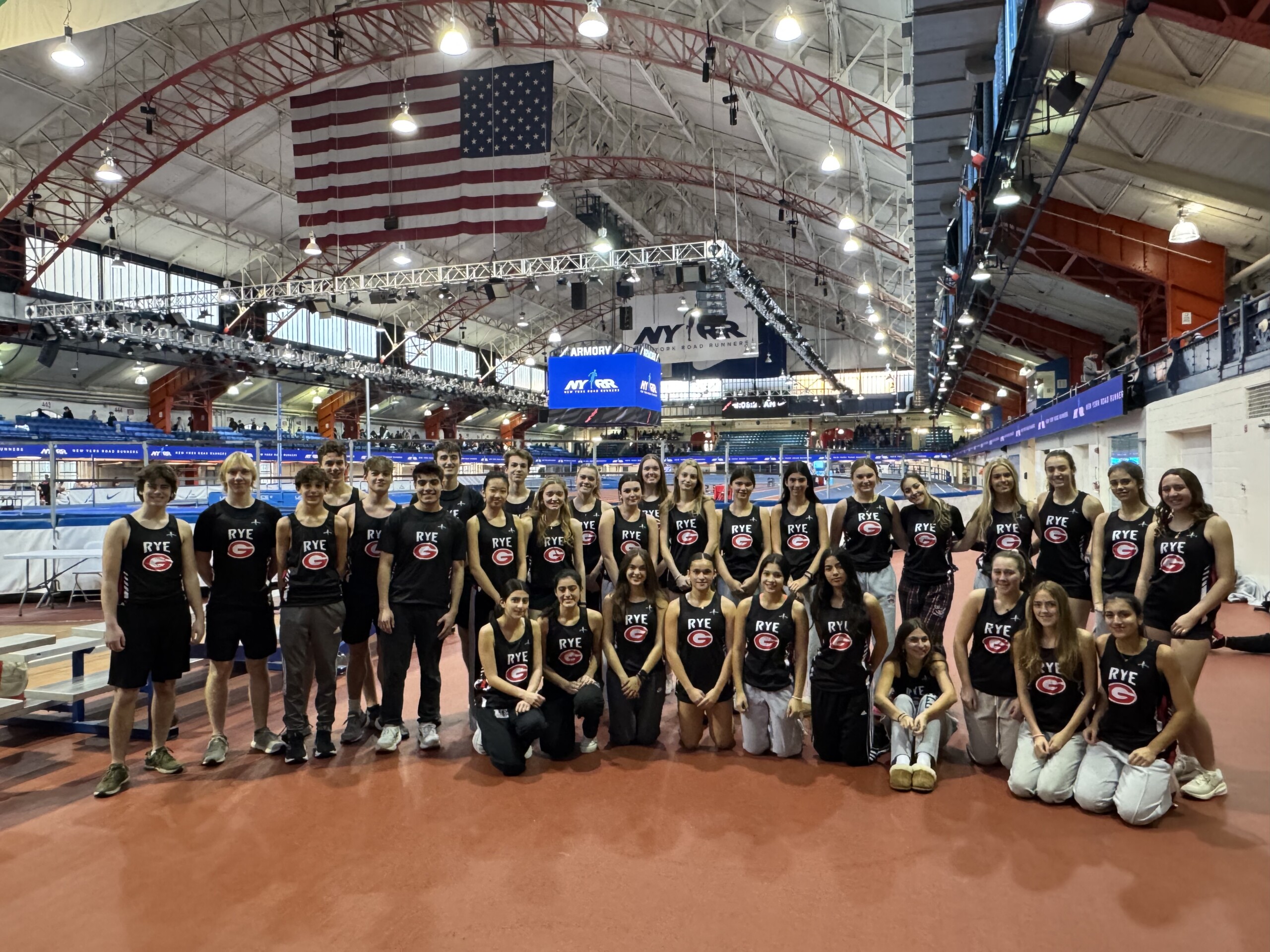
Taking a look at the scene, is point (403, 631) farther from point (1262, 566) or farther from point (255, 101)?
point (255, 101)

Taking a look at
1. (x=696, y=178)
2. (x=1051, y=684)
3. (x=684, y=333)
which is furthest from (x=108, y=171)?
(x=1051, y=684)

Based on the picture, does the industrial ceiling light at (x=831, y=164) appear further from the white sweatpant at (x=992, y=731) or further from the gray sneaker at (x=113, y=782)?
the gray sneaker at (x=113, y=782)

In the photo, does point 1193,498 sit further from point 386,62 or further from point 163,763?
point 386,62

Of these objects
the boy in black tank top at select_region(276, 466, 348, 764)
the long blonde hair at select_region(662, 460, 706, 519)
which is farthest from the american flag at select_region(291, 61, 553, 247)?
the boy in black tank top at select_region(276, 466, 348, 764)

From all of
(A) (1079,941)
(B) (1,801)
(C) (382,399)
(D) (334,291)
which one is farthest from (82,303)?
(A) (1079,941)

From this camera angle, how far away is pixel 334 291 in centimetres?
2081

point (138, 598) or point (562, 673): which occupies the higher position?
point (138, 598)

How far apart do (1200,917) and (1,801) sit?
520cm

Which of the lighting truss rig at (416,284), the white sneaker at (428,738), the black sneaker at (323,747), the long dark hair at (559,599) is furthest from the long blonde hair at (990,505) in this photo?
the lighting truss rig at (416,284)

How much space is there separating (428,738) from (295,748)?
69 centimetres

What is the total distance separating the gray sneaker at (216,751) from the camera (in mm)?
4012

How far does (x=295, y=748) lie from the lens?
4.05 meters

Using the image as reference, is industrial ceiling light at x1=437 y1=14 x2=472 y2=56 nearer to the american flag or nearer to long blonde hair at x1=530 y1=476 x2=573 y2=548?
the american flag

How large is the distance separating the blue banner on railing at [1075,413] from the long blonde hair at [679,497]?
34.5 ft
